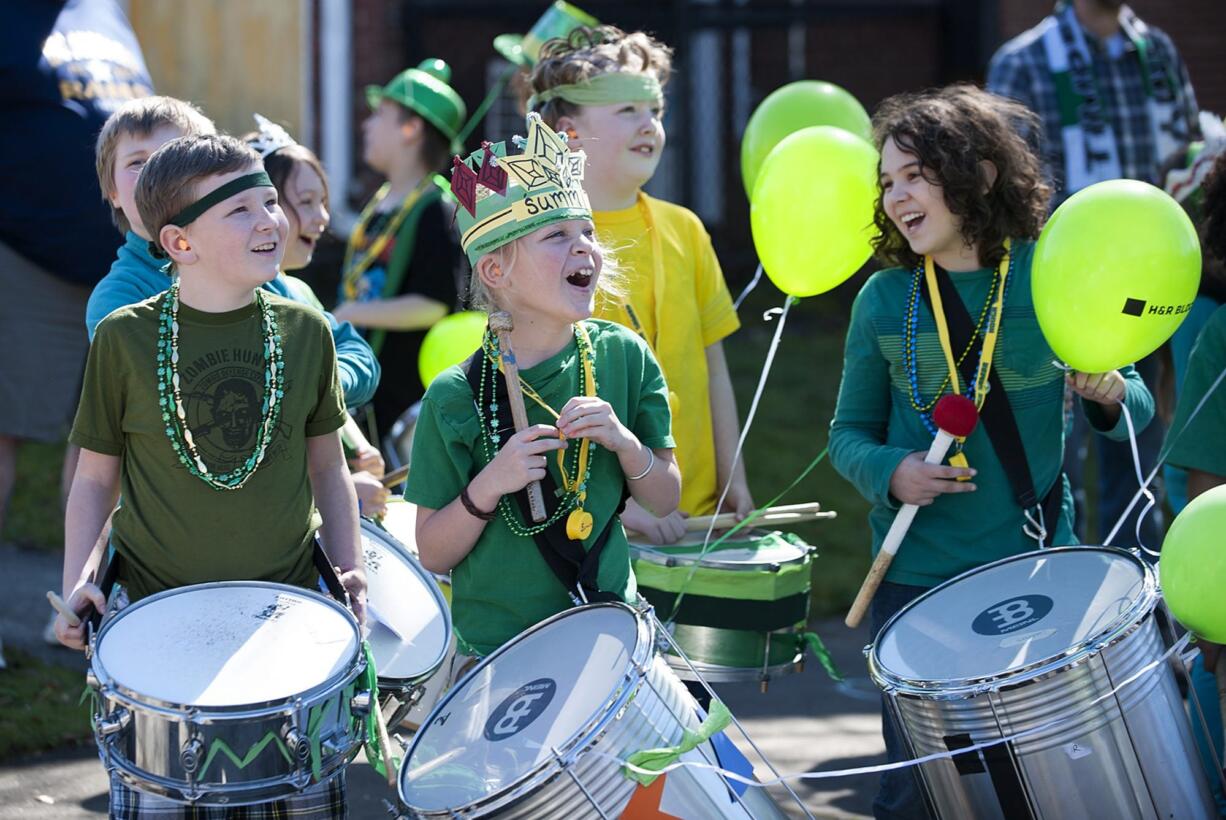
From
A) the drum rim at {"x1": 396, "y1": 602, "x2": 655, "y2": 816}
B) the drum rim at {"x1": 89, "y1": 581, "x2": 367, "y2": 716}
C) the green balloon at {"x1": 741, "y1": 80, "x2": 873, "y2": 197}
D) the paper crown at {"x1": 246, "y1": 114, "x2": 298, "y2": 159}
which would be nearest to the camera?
the drum rim at {"x1": 396, "y1": 602, "x2": 655, "y2": 816}

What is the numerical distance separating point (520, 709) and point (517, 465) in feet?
1.57

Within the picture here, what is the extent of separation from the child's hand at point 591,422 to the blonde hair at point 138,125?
4.08 ft

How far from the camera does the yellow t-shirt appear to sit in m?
4.17

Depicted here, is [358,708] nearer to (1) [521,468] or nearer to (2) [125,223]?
(1) [521,468]

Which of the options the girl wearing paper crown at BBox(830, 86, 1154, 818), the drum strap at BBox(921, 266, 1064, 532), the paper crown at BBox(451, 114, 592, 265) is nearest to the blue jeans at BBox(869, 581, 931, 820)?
the girl wearing paper crown at BBox(830, 86, 1154, 818)

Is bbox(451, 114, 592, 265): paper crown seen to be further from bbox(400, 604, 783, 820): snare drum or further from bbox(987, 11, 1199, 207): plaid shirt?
bbox(987, 11, 1199, 207): plaid shirt

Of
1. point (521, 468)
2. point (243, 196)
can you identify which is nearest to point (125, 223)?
point (243, 196)

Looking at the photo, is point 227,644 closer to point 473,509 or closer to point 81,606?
point 81,606

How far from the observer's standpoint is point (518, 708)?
9.28ft

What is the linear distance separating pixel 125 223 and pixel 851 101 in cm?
218

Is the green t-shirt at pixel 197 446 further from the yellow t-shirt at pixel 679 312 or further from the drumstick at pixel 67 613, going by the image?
the yellow t-shirt at pixel 679 312

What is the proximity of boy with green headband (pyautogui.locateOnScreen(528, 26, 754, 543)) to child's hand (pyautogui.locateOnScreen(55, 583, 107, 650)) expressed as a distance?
5.11 ft

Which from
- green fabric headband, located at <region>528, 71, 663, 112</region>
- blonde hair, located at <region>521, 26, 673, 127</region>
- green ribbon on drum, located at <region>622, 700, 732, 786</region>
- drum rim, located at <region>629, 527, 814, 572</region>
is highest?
blonde hair, located at <region>521, 26, 673, 127</region>

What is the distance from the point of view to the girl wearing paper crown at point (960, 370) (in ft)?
11.9
